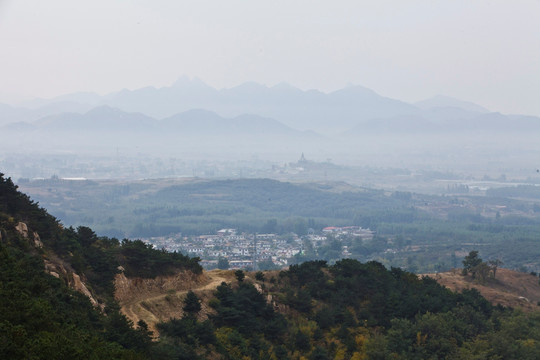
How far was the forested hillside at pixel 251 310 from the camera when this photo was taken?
2061 centimetres

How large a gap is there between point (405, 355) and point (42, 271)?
49.8ft

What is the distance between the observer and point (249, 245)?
98.8m

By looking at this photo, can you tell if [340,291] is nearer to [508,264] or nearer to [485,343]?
[485,343]

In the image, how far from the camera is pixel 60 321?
1888 centimetres

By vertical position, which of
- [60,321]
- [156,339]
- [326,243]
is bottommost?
[326,243]

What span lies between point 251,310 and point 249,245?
2701 inches

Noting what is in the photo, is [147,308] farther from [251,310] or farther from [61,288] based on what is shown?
[61,288]

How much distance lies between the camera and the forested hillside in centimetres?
2061

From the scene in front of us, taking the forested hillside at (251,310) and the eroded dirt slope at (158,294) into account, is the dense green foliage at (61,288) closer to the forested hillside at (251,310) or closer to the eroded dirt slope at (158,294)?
the forested hillside at (251,310)

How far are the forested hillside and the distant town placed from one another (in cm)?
3870

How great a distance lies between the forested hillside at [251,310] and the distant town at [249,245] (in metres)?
38.7

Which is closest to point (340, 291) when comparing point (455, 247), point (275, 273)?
point (275, 273)

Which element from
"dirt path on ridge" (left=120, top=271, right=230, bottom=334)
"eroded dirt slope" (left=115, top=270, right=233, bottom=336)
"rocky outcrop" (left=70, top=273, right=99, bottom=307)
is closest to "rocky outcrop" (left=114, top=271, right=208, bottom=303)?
"eroded dirt slope" (left=115, top=270, right=233, bottom=336)

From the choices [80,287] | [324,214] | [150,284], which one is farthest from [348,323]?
[324,214]
